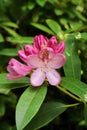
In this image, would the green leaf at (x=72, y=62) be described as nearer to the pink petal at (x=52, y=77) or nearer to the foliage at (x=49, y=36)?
the foliage at (x=49, y=36)

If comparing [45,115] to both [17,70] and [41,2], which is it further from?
[41,2]

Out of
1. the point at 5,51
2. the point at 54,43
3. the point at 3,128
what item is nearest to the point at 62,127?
the point at 3,128

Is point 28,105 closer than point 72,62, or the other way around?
point 28,105

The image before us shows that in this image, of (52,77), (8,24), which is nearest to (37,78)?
(52,77)

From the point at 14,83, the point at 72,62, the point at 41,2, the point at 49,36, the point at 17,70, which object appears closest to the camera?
the point at 17,70

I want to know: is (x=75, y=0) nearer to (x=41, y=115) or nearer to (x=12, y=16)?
(x=12, y=16)

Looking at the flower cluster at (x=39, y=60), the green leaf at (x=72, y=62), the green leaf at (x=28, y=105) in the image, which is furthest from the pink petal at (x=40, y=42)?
the green leaf at (x=72, y=62)
